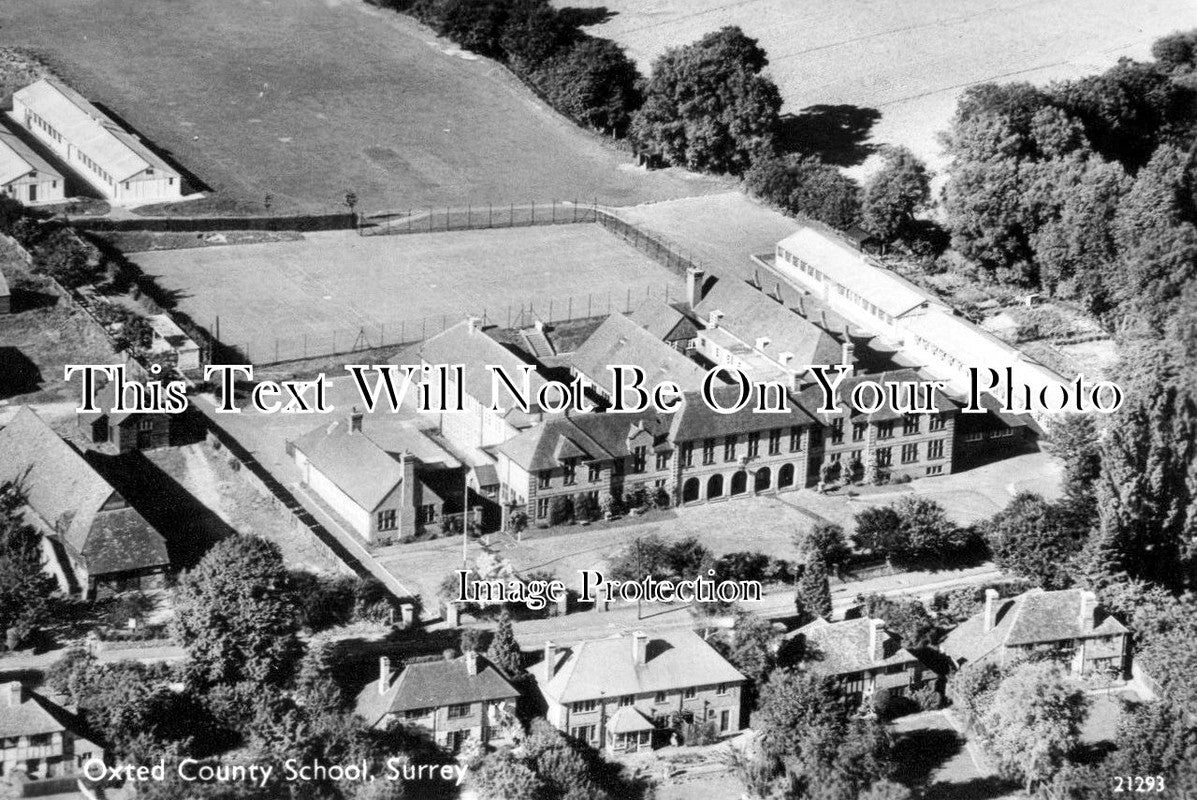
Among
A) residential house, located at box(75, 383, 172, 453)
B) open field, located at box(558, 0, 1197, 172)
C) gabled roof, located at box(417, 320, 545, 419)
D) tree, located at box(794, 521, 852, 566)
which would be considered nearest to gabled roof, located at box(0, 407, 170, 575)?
residential house, located at box(75, 383, 172, 453)

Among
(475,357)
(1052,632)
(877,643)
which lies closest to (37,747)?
(877,643)

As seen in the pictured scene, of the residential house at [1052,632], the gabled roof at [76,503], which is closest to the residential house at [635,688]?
the residential house at [1052,632]

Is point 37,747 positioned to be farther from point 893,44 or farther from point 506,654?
point 893,44

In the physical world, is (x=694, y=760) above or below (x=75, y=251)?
below

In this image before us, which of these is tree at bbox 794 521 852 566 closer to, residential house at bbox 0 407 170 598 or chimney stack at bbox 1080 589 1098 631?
chimney stack at bbox 1080 589 1098 631

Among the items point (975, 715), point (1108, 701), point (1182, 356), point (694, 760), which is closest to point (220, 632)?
point (694, 760)

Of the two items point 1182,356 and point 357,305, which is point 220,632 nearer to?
point 357,305

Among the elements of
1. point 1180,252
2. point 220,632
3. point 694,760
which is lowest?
point 694,760
